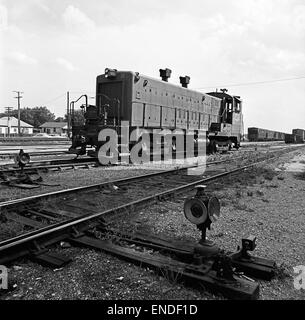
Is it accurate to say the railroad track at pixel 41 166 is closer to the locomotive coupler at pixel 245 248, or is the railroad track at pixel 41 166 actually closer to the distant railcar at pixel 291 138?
the locomotive coupler at pixel 245 248

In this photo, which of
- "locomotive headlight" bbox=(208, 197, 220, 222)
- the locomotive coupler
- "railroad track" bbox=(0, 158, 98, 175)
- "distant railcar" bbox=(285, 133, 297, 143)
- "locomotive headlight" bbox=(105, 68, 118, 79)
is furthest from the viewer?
"distant railcar" bbox=(285, 133, 297, 143)

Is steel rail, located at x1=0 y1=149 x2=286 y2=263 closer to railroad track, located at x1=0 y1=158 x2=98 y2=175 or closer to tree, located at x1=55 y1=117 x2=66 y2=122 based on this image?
railroad track, located at x1=0 y1=158 x2=98 y2=175

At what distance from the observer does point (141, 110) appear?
45.5ft

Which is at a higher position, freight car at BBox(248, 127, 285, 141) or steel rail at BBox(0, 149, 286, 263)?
freight car at BBox(248, 127, 285, 141)

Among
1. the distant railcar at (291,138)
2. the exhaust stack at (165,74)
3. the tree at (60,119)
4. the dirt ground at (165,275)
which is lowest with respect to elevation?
the dirt ground at (165,275)

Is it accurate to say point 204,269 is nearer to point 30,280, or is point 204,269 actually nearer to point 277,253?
point 277,253

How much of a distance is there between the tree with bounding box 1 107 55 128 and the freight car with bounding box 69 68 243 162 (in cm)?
11595

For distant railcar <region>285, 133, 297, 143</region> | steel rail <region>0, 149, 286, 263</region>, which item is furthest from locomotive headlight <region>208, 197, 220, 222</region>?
distant railcar <region>285, 133, 297, 143</region>

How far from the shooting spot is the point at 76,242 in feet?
12.7

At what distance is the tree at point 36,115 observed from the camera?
413 ft

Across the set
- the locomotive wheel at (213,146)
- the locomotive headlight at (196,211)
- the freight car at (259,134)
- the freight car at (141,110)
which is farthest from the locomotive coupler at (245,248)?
the freight car at (259,134)

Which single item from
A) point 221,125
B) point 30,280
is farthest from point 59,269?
point 221,125

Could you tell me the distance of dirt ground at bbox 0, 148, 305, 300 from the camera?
9.23ft

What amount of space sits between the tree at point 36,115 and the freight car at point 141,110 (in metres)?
116
